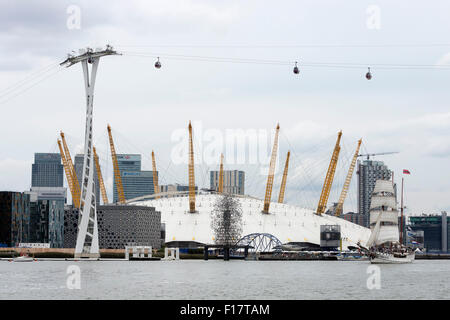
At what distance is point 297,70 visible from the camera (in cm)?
10638

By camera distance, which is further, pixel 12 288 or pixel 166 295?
pixel 12 288

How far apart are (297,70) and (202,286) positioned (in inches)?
1389

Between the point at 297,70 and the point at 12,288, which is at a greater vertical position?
the point at 297,70
